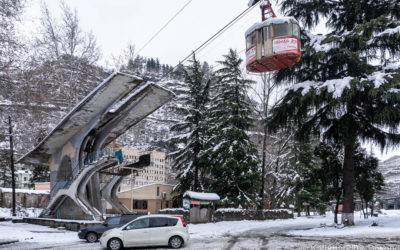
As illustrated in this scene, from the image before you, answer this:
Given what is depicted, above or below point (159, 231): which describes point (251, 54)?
above

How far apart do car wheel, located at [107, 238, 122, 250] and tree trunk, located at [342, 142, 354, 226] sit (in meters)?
14.2

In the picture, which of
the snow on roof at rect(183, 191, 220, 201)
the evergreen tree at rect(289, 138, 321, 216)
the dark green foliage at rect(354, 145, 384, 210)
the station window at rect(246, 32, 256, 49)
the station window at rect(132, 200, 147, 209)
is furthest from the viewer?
the station window at rect(132, 200, 147, 209)

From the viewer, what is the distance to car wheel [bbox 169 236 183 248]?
14.0m

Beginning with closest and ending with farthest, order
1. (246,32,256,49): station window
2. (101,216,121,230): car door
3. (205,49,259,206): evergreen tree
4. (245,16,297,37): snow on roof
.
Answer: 1. (245,16,297,37): snow on roof
2. (246,32,256,49): station window
3. (101,216,121,230): car door
4. (205,49,259,206): evergreen tree

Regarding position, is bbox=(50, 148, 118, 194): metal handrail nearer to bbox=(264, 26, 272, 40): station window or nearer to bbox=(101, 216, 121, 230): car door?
bbox=(101, 216, 121, 230): car door

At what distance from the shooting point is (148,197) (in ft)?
165

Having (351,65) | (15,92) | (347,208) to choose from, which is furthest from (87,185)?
(351,65)

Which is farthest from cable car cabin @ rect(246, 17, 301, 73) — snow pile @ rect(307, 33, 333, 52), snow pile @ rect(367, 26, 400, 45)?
snow pile @ rect(367, 26, 400, 45)

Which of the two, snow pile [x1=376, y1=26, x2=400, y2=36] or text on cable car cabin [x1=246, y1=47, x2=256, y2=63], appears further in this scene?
snow pile [x1=376, y1=26, x2=400, y2=36]

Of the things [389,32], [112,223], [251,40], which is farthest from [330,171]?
[112,223]

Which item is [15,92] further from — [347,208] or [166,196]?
[166,196]

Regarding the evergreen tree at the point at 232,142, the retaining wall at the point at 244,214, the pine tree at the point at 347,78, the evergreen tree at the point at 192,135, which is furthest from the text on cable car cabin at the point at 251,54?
the evergreen tree at the point at 192,135

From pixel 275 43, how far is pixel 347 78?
551 centimetres

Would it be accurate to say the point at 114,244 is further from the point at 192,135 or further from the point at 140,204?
the point at 140,204
